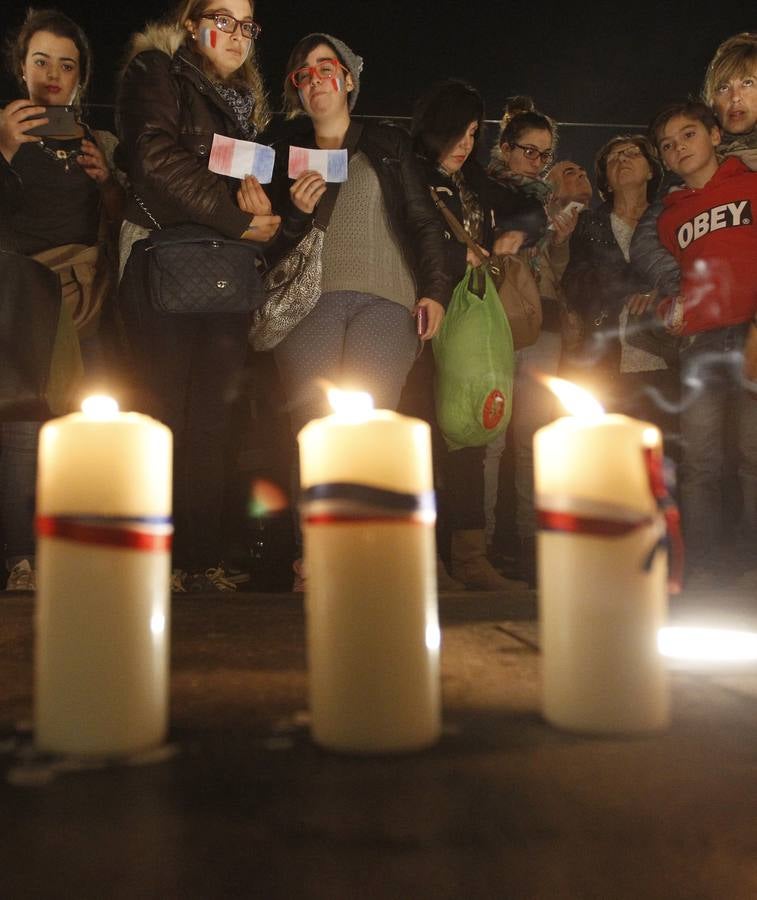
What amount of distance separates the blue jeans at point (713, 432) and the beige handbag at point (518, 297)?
52 cm

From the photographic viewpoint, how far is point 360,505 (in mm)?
670

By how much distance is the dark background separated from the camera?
3.91 meters

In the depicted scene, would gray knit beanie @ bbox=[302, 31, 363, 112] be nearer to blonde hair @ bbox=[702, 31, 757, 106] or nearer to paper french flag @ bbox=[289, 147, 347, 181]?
paper french flag @ bbox=[289, 147, 347, 181]

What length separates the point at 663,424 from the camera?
281 centimetres

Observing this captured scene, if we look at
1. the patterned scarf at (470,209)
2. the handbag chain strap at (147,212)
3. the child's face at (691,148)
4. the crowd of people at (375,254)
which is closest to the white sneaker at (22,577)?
the crowd of people at (375,254)

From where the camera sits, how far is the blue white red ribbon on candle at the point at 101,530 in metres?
0.67

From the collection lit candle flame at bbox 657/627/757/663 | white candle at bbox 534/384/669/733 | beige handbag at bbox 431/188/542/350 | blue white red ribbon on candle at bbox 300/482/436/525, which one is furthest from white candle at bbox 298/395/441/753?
beige handbag at bbox 431/188/542/350

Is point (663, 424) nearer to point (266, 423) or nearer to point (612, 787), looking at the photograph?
point (266, 423)

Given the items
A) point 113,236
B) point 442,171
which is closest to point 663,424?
point 442,171

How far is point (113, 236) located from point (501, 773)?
216 cm

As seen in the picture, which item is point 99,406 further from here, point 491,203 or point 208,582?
point 491,203

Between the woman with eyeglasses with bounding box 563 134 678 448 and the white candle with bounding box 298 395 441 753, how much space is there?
90.6 inches

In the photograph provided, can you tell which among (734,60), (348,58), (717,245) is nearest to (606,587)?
(348,58)

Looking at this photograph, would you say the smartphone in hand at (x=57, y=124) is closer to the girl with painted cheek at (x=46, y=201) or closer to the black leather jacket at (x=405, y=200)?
the girl with painted cheek at (x=46, y=201)
